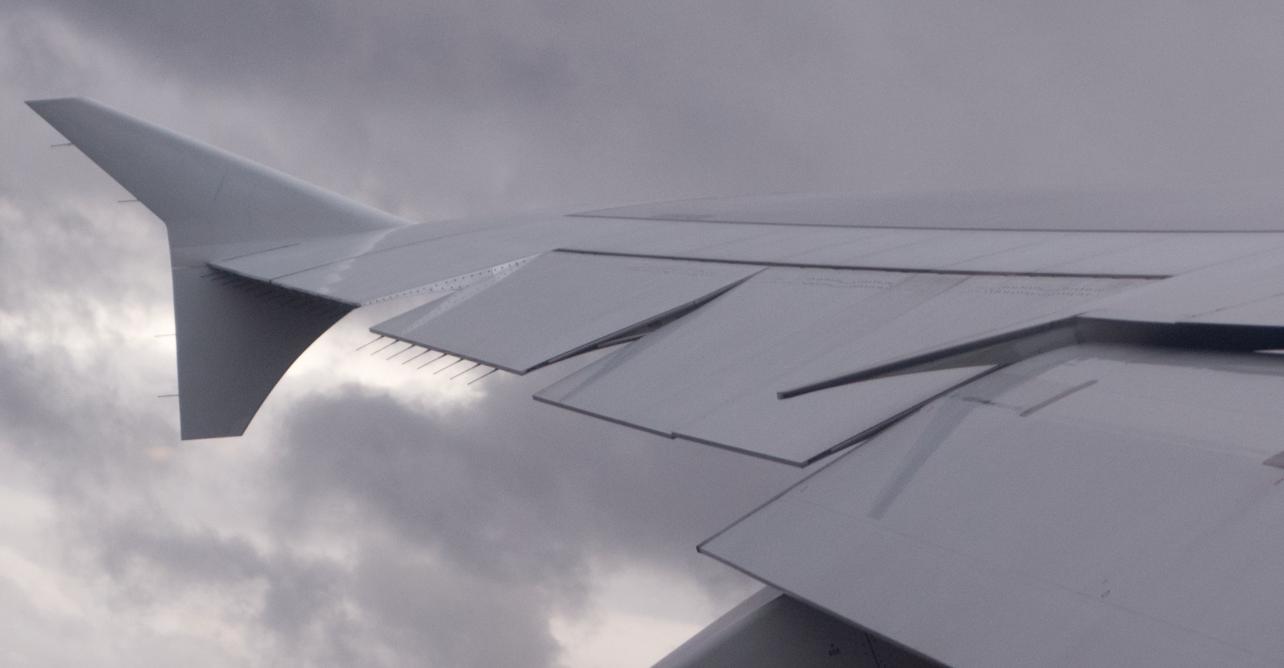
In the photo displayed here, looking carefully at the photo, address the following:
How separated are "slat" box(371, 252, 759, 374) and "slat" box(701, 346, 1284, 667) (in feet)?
8.38

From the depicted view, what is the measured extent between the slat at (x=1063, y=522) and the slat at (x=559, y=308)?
8.38 feet

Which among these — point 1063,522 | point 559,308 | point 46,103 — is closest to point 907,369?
point 1063,522

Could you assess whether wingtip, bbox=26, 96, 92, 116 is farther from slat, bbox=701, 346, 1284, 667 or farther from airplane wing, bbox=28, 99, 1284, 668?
slat, bbox=701, 346, 1284, 667

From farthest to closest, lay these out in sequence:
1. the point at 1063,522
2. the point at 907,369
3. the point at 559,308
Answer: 1. the point at 559,308
2. the point at 907,369
3. the point at 1063,522

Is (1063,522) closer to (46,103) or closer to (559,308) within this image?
(559,308)

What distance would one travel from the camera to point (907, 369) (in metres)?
4.30

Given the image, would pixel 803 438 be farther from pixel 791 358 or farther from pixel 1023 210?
pixel 1023 210

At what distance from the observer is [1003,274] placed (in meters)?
5.80

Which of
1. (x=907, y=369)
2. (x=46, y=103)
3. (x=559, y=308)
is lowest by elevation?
(x=559, y=308)

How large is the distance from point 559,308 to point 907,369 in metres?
3.16

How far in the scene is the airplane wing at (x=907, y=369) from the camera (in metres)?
2.86

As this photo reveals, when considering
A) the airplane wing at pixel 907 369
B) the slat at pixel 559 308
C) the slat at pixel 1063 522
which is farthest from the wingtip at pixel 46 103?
the slat at pixel 1063 522

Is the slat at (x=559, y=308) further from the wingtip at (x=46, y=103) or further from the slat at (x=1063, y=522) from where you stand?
the wingtip at (x=46, y=103)

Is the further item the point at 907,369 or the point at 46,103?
the point at 46,103
